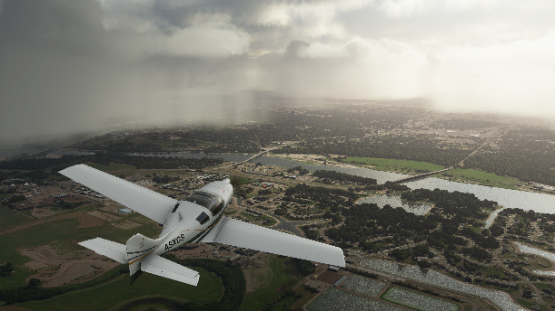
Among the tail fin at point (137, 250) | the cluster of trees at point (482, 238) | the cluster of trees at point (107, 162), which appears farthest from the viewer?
the cluster of trees at point (107, 162)

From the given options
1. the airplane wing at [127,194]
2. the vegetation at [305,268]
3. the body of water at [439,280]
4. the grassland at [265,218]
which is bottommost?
the body of water at [439,280]

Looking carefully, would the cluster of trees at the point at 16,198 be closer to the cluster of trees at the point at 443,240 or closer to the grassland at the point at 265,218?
the grassland at the point at 265,218

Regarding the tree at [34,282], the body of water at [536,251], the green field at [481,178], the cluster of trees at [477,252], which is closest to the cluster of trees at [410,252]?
→ the cluster of trees at [477,252]

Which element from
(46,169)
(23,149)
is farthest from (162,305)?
(23,149)

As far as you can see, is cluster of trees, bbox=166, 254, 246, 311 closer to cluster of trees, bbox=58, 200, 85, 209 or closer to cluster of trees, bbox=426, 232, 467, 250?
cluster of trees, bbox=58, 200, 85, 209

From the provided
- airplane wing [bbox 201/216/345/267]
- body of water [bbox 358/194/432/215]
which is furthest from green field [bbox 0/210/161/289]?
body of water [bbox 358/194/432/215]

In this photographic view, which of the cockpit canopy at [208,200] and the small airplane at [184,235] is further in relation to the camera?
the cockpit canopy at [208,200]
